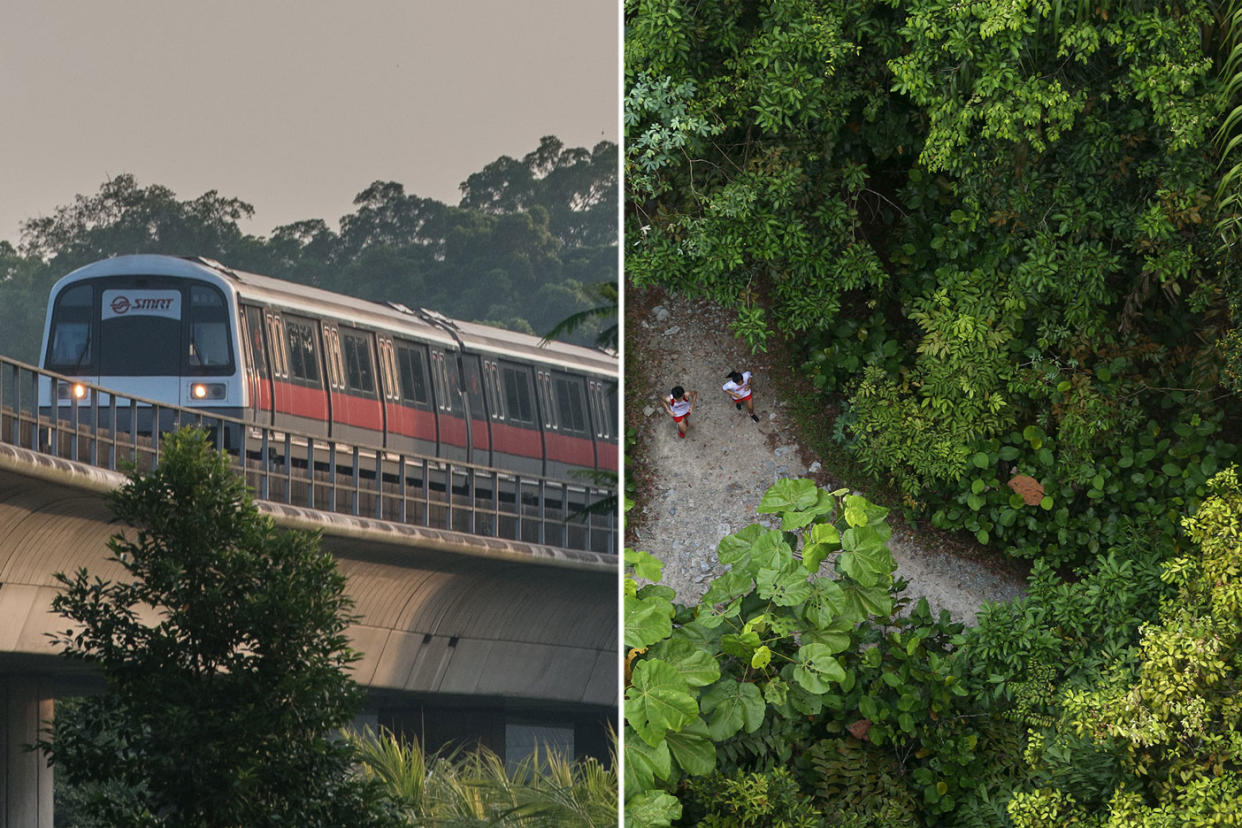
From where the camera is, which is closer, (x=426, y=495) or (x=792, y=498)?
(x=426, y=495)

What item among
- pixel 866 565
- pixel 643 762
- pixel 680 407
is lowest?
pixel 643 762

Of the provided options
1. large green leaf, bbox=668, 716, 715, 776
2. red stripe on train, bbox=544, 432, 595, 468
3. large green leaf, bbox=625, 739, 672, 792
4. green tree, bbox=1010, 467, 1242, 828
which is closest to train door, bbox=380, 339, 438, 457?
red stripe on train, bbox=544, 432, 595, 468

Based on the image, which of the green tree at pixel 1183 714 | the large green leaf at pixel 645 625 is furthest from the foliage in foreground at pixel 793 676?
the green tree at pixel 1183 714

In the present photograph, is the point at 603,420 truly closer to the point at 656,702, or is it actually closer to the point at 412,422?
the point at 412,422

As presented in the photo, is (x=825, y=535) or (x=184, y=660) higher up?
(x=825, y=535)

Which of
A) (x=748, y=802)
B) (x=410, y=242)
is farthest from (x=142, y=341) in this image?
(x=748, y=802)

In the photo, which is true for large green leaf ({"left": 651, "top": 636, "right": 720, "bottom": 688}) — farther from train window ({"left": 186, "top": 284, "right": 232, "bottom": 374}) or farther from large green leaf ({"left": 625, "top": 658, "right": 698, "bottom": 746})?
train window ({"left": 186, "top": 284, "right": 232, "bottom": 374})

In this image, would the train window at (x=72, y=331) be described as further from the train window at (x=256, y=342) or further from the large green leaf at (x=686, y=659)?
the large green leaf at (x=686, y=659)
